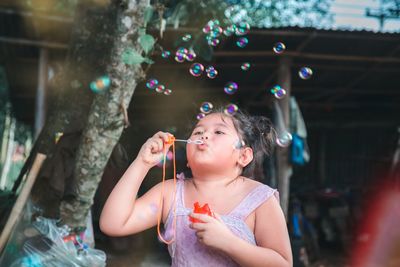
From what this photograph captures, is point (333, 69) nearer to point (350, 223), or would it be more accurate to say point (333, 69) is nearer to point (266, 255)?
point (350, 223)

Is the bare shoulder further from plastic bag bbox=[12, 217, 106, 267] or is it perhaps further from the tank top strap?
plastic bag bbox=[12, 217, 106, 267]

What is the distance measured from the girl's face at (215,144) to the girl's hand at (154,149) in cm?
11

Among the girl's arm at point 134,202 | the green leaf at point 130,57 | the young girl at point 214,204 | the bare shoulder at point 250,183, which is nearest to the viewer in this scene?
the young girl at point 214,204

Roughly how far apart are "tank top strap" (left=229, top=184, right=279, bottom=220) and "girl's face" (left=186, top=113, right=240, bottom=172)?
17 cm

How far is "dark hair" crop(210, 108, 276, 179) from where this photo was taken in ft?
6.35

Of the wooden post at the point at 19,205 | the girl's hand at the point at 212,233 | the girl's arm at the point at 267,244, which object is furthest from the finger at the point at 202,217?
the wooden post at the point at 19,205

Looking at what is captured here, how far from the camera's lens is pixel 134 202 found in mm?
1788

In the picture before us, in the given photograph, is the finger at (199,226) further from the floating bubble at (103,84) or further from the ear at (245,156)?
the floating bubble at (103,84)

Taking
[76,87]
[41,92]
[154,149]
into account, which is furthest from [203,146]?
[41,92]

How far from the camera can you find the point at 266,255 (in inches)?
61.1

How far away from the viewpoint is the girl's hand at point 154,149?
180 centimetres

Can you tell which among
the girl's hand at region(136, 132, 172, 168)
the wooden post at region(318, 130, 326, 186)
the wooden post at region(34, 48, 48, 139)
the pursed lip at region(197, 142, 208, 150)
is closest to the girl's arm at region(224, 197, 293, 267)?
the pursed lip at region(197, 142, 208, 150)

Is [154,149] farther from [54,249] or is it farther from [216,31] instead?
[216,31]

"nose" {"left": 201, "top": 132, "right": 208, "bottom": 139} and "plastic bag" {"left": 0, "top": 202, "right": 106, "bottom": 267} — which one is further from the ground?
"nose" {"left": 201, "top": 132, "right": 208, "bottom": 139}
